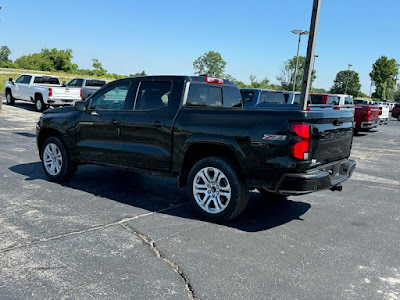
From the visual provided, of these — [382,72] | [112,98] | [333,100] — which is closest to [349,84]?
[382,72]

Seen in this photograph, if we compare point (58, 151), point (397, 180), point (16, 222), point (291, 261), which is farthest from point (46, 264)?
point (397, 180)

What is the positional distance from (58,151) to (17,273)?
137 inches

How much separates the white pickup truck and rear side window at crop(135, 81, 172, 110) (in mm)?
14658

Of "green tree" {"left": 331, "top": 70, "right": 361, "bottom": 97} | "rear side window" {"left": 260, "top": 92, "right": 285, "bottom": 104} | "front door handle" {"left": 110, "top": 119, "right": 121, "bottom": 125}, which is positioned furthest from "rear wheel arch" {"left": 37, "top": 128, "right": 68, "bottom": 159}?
"green tree" {"left": 331, "top": 70, "right": 361, "bottom": 97}

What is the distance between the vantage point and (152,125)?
519 centimetres

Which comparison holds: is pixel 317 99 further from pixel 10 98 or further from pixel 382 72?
pixel 382 72

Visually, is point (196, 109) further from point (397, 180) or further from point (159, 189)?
point (397, 180)

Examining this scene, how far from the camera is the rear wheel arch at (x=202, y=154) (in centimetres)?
462

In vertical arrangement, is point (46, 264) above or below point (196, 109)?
below

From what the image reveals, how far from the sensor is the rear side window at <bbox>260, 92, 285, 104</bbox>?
14086 mm

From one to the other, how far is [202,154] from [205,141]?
14.7 inches

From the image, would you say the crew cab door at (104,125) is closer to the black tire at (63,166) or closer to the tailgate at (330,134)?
the black tire at (63,166)

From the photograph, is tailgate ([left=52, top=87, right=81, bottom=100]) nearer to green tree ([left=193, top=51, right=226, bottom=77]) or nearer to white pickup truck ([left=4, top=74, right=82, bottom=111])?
white pickup truck ([left=4, top=74, right=82, bottom=111])

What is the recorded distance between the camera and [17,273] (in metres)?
3.24
